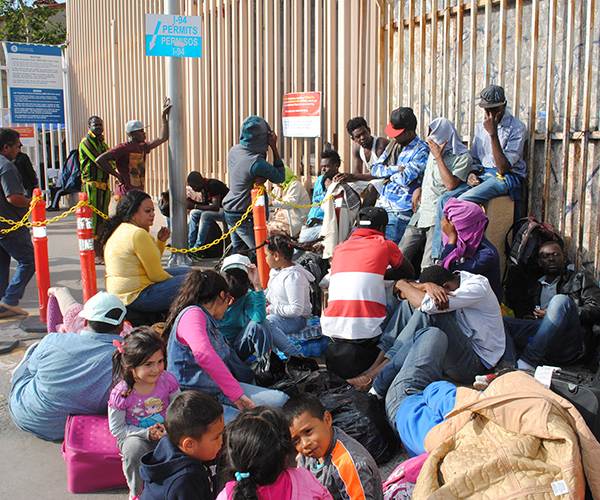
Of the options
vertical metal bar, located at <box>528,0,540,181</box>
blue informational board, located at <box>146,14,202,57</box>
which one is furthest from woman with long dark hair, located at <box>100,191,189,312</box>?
vertical metal bar, located at <box>528,0,540,181</box>

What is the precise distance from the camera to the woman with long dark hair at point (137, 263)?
568 centimetres

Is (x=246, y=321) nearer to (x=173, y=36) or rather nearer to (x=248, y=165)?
(x=248, y=165)

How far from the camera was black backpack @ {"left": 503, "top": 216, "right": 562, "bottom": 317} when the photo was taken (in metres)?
6.09

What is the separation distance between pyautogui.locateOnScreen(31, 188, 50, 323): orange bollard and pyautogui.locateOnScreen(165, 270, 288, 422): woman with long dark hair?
2.73 meters

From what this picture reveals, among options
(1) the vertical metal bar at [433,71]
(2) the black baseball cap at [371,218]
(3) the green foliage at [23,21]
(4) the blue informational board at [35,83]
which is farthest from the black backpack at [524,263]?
(3) the green foliage at [23,21]

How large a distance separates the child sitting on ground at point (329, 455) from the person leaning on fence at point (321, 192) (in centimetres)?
469

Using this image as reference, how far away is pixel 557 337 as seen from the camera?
5113mm

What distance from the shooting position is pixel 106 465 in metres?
3.98

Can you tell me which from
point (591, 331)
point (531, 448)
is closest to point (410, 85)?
point (591, 331)

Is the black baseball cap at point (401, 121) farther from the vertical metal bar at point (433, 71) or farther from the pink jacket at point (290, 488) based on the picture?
the pink jacket at point (290, 488)

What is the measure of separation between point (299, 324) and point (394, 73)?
12.1ft

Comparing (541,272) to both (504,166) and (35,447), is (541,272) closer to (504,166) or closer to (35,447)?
(504,166)

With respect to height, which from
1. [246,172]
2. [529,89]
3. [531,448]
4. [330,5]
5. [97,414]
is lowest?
[97,414]

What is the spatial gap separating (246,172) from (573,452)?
5570mm
